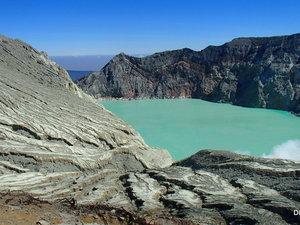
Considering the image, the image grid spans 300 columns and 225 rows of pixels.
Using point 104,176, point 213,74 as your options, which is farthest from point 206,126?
point 104,176

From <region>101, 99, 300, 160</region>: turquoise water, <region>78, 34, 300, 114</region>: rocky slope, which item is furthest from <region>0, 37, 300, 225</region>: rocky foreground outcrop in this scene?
<region>78, 34, 300, 114</region>: rocky slope

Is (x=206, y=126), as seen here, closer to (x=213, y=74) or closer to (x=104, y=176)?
(x=213, y=74)

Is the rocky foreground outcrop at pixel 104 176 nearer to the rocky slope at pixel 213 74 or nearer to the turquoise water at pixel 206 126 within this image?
the turquoise water at pixel 206 126

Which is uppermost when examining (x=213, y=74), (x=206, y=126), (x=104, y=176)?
(x=213, y=74)

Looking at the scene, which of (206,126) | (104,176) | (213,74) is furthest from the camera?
(213,74)

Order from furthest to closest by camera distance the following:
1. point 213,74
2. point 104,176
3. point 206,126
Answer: point 213,74 < point 206,126 < point 104,176

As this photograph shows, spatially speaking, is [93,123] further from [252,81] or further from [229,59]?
[229,59]

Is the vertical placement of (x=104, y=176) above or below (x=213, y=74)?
below

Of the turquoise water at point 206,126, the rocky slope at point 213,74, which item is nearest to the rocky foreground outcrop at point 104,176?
the turquoise water at point 206,126
